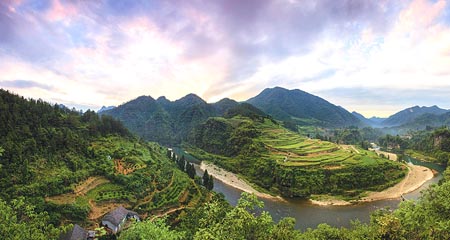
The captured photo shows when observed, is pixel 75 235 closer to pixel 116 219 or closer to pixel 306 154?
pixel 116 219

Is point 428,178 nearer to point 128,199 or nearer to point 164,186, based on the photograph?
point 164,186

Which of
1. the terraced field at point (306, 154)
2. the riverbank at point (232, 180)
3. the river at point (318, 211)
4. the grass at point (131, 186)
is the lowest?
the river at point (318, 211)

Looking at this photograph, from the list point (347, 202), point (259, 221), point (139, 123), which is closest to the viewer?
point (259, 221)

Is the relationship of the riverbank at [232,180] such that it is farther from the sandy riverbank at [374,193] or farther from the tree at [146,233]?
the tree at [146,233]

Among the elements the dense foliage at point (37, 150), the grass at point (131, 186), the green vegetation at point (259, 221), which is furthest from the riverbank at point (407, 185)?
the dense foliage at point (37, 150)

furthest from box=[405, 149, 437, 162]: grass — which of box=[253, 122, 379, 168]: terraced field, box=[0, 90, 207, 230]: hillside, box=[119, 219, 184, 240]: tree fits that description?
box=[119, 219, 184, 240]: tree

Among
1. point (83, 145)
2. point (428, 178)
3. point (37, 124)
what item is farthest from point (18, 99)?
point (428, 178)
